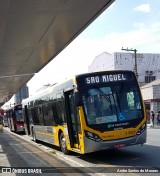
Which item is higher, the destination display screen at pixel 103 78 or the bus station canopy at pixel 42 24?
the bus station canopy at pixel 42 24

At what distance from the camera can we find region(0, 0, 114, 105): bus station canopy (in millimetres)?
10234

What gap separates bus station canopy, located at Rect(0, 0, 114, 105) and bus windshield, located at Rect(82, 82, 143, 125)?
221 cm

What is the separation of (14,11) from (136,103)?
5165 millimetres

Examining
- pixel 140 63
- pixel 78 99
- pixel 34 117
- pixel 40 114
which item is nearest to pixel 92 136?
pixel 78 99

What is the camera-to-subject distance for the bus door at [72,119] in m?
13.2

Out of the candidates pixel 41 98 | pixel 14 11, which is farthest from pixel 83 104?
pixel 41 98

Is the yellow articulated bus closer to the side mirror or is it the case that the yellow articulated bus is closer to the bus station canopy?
the side mirror

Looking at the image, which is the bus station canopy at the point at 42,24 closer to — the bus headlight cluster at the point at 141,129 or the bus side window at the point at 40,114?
the bus side window at the point at 40,114

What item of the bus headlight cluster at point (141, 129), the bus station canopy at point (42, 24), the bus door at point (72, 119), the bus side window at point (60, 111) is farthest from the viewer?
the bus side window at point (60, 111)

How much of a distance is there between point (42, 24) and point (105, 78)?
277 centimetres

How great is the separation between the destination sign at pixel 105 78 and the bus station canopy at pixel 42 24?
167 centimetres

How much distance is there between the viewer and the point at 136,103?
516 inches

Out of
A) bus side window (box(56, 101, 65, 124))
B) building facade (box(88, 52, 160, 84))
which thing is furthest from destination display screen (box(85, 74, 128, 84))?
building facade (box(88, 52, 160, 84))

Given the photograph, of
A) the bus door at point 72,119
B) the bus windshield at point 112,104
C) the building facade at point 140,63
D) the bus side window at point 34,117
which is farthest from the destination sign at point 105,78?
the building facade at point 140,63
